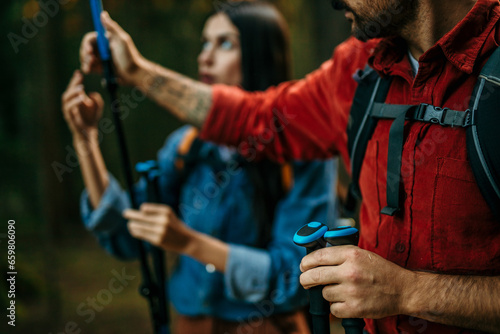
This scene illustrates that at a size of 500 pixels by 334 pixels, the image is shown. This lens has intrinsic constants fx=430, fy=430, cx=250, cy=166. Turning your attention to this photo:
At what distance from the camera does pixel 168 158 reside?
6.01 feet

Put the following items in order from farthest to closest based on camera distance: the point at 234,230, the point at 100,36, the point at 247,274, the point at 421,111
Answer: the point at 234,230 → the point at 247,274 → the point at 100,36 → the point at 421,111

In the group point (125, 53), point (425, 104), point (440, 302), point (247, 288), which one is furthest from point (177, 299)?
point (425, 104)

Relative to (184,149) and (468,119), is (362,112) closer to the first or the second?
(468,119)

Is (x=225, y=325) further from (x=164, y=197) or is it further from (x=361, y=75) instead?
(x=361, y=75)

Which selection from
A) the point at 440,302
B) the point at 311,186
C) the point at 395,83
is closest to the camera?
the point at 440,302

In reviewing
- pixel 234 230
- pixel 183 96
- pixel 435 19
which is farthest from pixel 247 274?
pixel 435 19

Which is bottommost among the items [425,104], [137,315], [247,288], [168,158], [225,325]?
[137,315]

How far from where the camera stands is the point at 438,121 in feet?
2.86

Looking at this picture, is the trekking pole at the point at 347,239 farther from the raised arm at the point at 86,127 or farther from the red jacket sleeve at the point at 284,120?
the raised arm at the point at 86,127

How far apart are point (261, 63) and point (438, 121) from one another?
1.03m

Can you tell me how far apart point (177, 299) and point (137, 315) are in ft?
8.12

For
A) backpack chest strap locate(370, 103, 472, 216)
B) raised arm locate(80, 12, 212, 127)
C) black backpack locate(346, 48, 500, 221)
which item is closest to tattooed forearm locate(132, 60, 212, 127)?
raised arm locate(80, 12, 212, 127)

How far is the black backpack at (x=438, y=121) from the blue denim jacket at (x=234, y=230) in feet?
1.89

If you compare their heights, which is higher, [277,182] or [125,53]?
[125,53]
